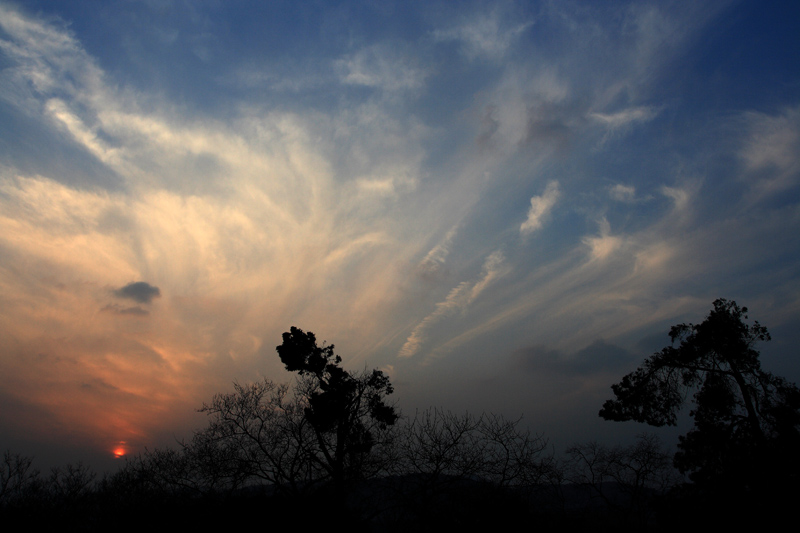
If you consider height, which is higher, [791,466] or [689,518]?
[791,466]

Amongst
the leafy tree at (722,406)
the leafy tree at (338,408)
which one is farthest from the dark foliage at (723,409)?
the leafy tree at (338,408)

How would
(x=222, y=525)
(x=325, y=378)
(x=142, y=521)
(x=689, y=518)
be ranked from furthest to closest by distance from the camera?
(x=325, y=378) < (x=142, y=521) < (x=222, y=525) < (x=689, y=518)

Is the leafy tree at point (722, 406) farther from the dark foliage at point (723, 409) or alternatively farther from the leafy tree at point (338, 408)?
the leafy tree at point (338, 408)

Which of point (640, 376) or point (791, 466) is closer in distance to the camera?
point (791, 466)

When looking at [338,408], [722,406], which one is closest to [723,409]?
[722,406]

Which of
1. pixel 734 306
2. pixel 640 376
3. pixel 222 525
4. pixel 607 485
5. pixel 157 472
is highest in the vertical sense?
pixel 734 306

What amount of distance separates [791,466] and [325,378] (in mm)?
25983

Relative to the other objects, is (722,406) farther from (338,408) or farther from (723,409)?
(338,408)

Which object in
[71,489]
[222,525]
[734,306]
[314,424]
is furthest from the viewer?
[71,489]

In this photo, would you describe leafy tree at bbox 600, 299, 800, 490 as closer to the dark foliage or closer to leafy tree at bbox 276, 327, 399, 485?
the dark foliage

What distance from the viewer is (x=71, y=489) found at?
144ft

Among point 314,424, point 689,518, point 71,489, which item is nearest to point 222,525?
point 314,424

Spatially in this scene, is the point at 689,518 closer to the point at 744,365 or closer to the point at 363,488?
the point at 744,365

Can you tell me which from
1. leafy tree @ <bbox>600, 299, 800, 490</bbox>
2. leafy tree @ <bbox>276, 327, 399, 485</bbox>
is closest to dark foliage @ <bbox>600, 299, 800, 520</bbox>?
leafy tree @ <bbox>600, 299, 800, 490</bbox>
